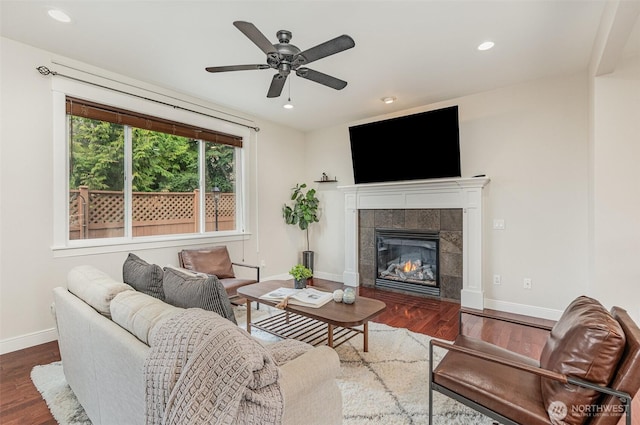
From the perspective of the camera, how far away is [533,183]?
362 centimetres

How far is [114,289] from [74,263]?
6.51 ft

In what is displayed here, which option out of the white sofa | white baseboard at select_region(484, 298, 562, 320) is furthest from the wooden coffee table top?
white baseboard at select_region(484, 298, 562, 320)

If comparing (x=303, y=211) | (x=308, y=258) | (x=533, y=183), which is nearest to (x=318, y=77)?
(x=533, y=183)

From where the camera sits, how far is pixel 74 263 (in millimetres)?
3086

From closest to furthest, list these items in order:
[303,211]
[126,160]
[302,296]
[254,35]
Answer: [254,35], [302,296], [126,160], [303,211]

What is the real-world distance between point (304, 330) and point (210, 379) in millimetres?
2163

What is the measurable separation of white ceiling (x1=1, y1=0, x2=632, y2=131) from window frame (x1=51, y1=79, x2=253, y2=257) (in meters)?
0.28

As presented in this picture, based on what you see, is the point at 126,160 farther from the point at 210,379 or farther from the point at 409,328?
the point at 409,328

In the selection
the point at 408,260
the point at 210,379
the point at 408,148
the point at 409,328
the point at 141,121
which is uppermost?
the point at 141,121

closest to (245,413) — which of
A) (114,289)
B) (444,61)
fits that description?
(114,289)

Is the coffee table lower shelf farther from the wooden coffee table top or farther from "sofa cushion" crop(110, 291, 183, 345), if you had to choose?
"sofa cushion" crop(110, 291, 183, 345)

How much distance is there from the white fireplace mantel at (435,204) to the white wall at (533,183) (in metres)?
0.16

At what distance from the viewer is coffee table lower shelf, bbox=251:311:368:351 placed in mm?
2785

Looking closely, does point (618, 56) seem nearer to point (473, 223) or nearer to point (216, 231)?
point (473, 223)
